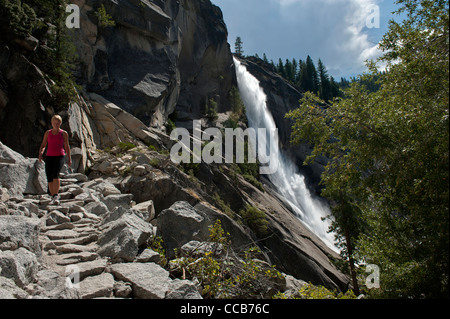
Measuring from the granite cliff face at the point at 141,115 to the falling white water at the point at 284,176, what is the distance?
16.7ft

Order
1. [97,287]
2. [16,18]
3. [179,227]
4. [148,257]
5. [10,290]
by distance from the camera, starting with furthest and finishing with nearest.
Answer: [16,18] → [179,227] → [148,257] → [97,287] → [10,290]

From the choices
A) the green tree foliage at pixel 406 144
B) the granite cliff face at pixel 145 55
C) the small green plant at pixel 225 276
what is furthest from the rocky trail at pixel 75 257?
the granite cliff face at pixel 145 55

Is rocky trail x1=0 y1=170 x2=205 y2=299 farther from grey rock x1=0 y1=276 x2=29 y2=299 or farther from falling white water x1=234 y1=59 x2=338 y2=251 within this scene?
falling white water x1=234 y1=59 x2=338 y2=251

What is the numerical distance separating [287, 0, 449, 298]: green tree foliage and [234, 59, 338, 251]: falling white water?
2634 centimetres

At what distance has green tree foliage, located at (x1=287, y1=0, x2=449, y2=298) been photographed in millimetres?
4632

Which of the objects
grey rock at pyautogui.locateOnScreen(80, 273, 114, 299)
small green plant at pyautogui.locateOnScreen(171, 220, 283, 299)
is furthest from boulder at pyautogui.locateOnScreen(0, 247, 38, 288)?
small green plant at pyautogui.locateOnScreen(171, 220, 283, 299)

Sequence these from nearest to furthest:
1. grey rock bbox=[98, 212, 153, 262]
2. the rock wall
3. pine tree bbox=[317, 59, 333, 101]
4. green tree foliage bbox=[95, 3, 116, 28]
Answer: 1. grey rock bbox=[98, 212, 153, 262]
2. the rock wall
3. green tree foliage bbox=[95, 3, 116, 28]
4. pine tree bbox=[317, 59, 333, 101]

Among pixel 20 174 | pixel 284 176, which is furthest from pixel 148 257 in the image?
pixel 284 176

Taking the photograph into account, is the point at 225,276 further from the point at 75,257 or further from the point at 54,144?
the point at 54,144

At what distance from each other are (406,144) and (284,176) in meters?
35.2

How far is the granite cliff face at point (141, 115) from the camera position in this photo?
11664mm

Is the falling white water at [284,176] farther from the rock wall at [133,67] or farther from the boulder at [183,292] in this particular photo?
the boulder at [183,292]

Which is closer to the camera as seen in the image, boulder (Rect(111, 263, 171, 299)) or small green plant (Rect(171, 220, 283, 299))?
boulder (Rect(111, 263, 171, 299))

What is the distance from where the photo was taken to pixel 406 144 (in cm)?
524
